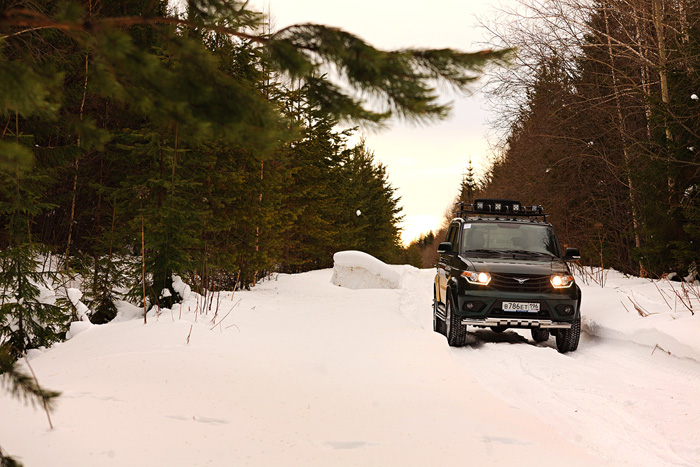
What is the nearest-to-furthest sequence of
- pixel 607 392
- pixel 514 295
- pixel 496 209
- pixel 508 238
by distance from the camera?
pixel 607 392, pixel 514 295, pixel 508 238, pixel 496 209

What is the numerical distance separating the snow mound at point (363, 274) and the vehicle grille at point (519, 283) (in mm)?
11807

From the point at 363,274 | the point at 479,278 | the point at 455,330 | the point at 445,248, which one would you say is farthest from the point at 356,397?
the point at 363,274

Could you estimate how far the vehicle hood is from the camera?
915 cm

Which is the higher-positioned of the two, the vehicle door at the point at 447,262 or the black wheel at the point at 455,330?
the vehicle door at the point at 447,262

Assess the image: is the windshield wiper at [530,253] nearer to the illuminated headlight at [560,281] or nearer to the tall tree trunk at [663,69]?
the illuminated headlight at [560,281]

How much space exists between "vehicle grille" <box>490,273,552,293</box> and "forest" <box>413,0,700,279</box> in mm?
5662

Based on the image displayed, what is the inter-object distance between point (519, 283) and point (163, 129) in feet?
24.7

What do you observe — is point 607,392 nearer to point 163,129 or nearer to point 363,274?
point 163,129

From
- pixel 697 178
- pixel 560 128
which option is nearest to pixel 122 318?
pixel 697 178

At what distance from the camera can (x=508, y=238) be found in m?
10.4

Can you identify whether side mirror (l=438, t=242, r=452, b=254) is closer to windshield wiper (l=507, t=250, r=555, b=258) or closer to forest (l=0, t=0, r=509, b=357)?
windshield wiper (l=507, t=250, r=555, b=258)

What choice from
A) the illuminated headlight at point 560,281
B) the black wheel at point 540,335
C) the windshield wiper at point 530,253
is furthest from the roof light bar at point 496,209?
the black wheel at point 540,335

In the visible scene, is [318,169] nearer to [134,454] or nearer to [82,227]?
[82,227]

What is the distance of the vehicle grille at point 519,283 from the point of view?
29.7 ft
